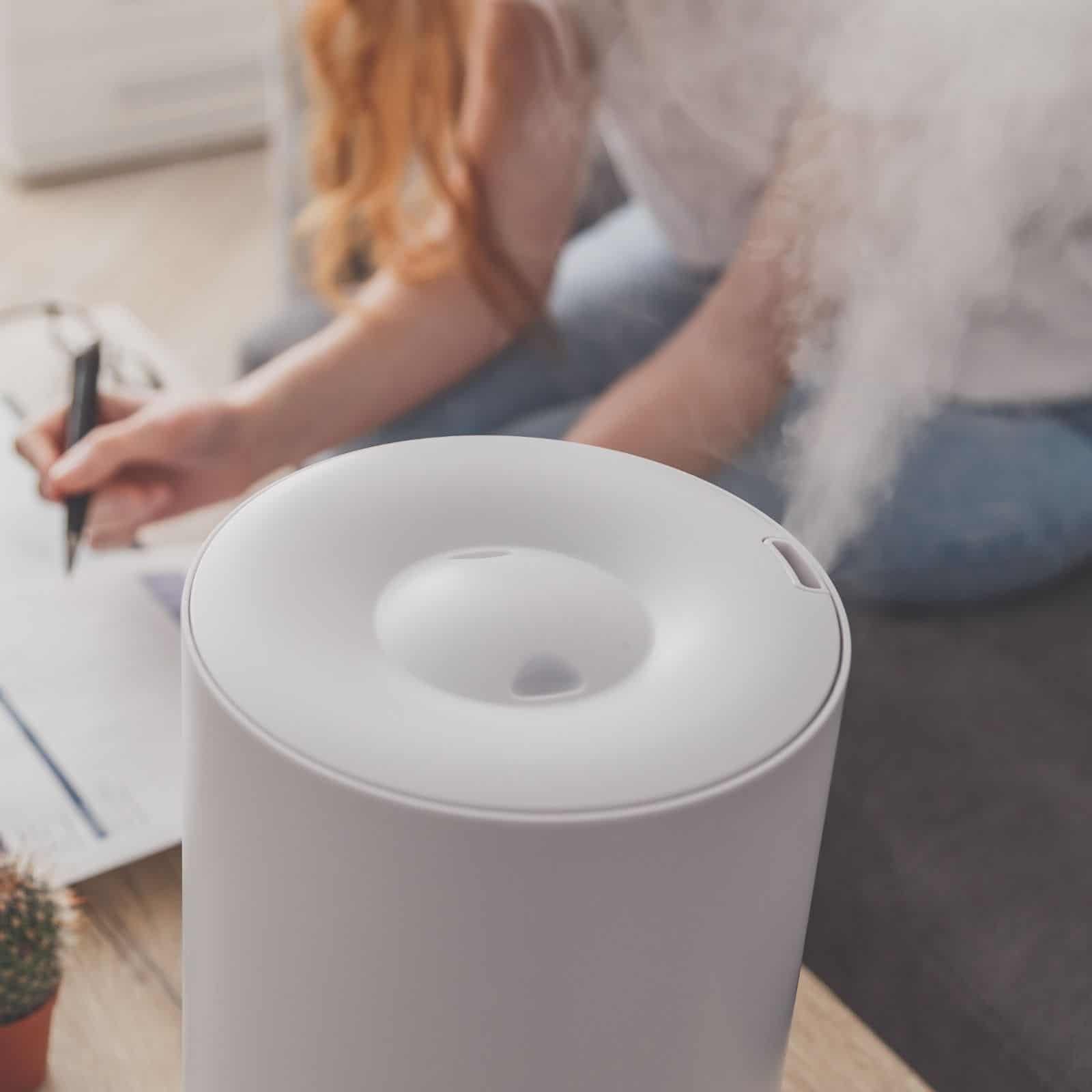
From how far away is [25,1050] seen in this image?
0.49 meters

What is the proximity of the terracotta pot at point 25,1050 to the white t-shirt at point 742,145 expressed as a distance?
0.59m

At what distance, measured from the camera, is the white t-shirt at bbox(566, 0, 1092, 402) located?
2.57ft

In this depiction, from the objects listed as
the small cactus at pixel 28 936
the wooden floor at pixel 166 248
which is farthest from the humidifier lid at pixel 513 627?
the wooden floor at pixel 166 248

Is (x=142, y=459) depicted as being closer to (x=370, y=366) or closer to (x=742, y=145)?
(x=370, y=366)

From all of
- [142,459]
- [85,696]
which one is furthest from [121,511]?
[85,696]

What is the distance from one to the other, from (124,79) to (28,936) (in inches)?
103

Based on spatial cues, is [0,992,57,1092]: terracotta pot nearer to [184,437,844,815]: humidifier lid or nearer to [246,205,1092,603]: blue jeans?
[184,437,844,815]: humidifier lid

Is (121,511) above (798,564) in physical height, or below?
below

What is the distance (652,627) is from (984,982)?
385 mm

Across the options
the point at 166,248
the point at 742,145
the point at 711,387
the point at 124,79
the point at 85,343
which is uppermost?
the point at 742,145

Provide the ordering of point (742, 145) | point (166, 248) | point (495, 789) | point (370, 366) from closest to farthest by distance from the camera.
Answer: point (495, 789) < point (742, 145) < point (370, 366) < point (166, 248)

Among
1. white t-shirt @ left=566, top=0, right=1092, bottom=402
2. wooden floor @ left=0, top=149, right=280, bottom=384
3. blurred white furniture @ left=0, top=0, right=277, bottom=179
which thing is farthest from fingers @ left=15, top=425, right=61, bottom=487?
blurred white furniture @ left=0, top=0, right=277, bottom=179

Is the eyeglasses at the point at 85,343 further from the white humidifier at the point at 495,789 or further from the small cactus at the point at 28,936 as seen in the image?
the white humidifier at the point at 495,789

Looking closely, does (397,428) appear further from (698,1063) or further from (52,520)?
(698,1063)
